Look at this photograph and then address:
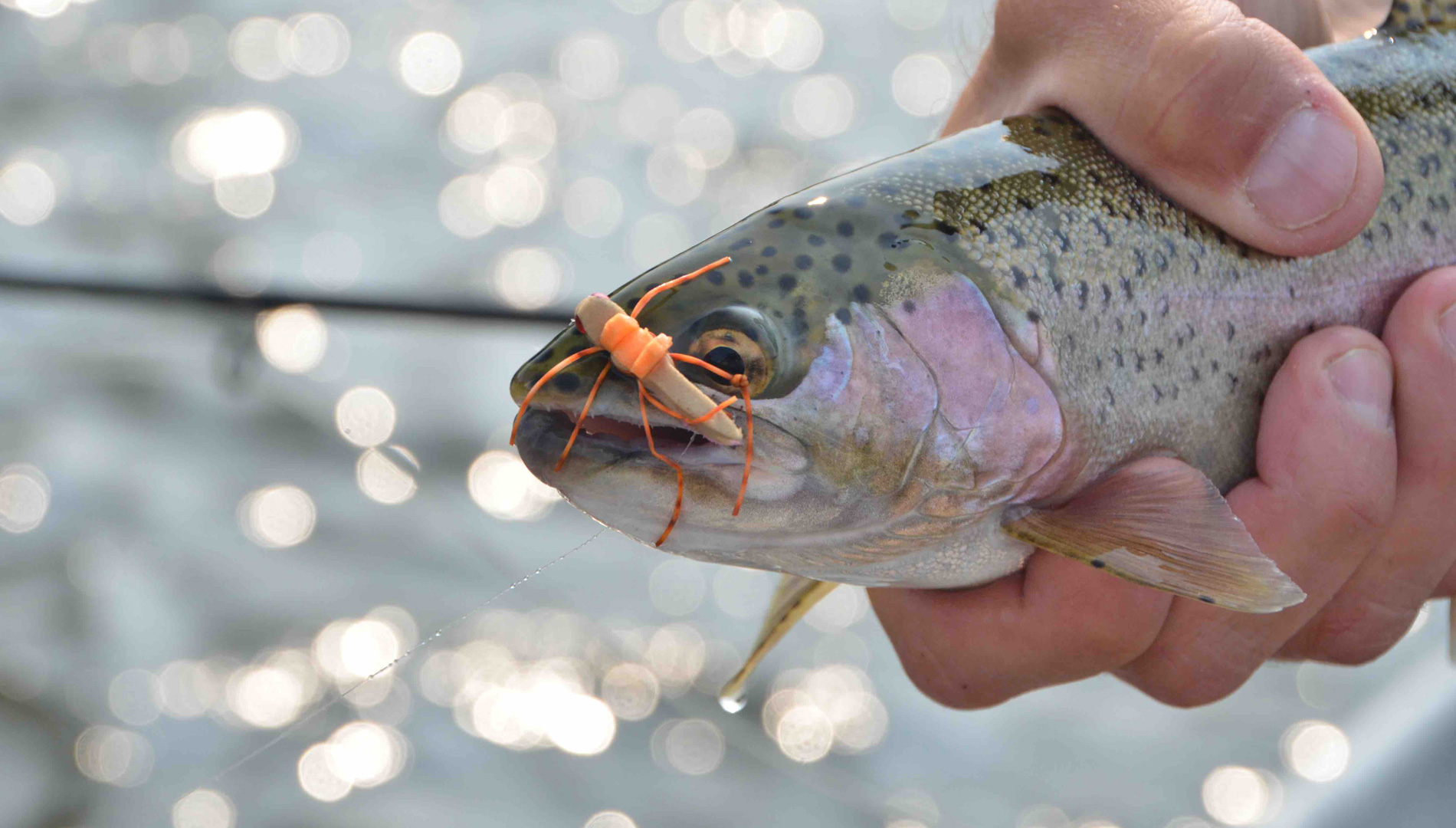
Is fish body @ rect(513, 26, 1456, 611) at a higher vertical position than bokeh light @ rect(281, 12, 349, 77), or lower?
higher

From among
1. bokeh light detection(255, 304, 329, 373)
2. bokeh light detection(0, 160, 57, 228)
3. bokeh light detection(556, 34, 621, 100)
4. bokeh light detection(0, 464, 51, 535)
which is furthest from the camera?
bokeh light detection(556, 34, 621, 100)

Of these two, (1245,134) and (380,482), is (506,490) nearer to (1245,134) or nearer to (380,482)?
(380,482)

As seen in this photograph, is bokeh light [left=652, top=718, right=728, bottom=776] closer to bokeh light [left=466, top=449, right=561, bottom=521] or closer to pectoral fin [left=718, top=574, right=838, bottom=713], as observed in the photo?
bokeh light [left=466, top=449, right=561, bottom=521]

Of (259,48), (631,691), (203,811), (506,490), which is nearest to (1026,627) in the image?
(631,691)

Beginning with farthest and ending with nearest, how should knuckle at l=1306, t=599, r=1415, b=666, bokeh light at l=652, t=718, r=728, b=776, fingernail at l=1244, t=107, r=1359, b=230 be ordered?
bokeh light at l=652, t=718, r=728, b=776 → knuckle at l=1306, t=599, r=1415, b=666 → fingernail at l=1244, t=107, r=1359, b=230

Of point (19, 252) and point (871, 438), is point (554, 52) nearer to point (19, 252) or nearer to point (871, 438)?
point (19, 252)

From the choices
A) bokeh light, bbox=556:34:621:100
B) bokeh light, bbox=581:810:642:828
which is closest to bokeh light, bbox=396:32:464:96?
bokeh light, bbox=556:34:621:100

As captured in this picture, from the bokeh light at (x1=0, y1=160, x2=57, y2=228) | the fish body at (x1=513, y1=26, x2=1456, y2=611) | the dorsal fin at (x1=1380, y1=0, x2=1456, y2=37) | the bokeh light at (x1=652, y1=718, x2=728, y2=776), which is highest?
the dorsal fin at (x1=1380, y1=0, x2=1456, y2=37)
